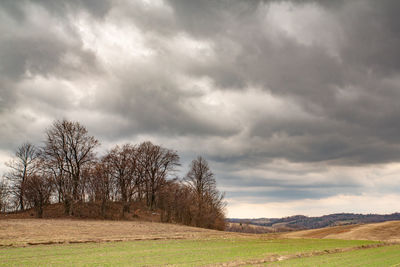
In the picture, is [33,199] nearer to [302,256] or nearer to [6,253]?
[6,253]

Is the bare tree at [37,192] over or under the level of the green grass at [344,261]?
over

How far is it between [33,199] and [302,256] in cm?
4443

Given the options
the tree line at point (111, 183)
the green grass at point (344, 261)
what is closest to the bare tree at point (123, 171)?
the tree line at point (111, 183)

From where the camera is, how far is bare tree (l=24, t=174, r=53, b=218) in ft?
164

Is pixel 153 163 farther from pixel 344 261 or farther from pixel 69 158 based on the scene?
pixel 344 261

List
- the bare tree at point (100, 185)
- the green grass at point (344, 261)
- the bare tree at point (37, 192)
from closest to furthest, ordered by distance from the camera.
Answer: the green grass at point (344, 261) < the bare tree at point (37, 192) < the bare tree at point (100, 185)

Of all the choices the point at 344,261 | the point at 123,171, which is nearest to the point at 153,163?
the point at 123,171

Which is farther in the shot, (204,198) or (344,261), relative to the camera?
(204,198)

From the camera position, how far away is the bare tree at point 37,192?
4997 cm

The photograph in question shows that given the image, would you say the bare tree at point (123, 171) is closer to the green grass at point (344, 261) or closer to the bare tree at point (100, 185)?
the bare tree at point (100, 185)

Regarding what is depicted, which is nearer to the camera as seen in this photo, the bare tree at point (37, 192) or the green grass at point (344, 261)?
the green grass at point (344, 261)

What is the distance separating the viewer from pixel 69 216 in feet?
168

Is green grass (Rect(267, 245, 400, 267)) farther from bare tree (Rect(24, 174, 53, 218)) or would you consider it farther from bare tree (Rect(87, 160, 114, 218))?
bare tree (Rect(24, 174, 53, 218))

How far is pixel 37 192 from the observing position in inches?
1980
